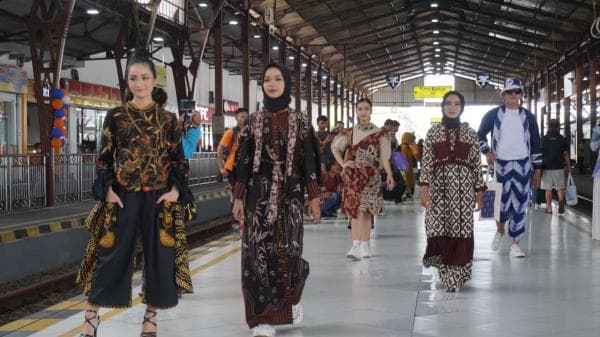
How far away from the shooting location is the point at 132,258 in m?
5.25

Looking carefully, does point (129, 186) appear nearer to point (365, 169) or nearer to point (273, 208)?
point (273, 208)

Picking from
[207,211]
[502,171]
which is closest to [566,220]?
[502,171]

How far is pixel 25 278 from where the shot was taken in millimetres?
11133

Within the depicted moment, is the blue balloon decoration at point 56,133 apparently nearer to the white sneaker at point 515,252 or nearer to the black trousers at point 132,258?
the white sneaker at point 515,252

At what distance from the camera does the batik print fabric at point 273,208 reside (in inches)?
229

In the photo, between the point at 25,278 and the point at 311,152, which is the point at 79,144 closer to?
the point at 25,278

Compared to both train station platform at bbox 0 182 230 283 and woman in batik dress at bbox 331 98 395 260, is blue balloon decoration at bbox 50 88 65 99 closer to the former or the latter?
train station platform at bbox 0 182 230 283

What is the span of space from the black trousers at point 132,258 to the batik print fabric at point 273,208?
689 mm

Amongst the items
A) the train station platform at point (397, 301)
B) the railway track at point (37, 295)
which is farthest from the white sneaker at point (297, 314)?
the railway track at point (37, 295)

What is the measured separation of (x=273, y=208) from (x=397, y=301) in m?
1.87

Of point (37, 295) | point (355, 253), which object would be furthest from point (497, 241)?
point (37, 295)

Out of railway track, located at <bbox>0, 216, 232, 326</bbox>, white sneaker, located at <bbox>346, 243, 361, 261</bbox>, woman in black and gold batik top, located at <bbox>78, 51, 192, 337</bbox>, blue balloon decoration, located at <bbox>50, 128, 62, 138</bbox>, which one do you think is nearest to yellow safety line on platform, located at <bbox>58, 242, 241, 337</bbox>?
woman in black and gold batik top, located at <bbox>78, 51, 192, 337</bbox>

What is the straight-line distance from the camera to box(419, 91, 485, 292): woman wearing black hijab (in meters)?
7.83

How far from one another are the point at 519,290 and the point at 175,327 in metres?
3.08
